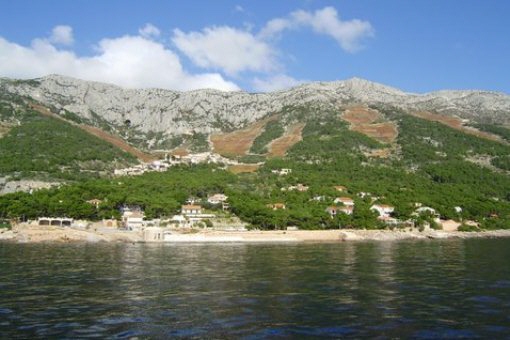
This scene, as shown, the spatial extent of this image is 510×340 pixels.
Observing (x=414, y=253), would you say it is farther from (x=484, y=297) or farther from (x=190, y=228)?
(x=190, y=228)

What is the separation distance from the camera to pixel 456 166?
564 ft

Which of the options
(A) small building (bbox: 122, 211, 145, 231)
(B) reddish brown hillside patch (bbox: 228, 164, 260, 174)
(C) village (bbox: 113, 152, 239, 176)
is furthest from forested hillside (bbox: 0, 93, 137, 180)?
(A) small building (bbox: 122, 211, 145, 231)

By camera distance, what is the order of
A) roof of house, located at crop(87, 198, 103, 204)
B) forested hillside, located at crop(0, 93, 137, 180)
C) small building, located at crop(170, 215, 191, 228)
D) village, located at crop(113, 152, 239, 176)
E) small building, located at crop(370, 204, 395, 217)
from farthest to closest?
village, located at crop(113, 152, 239, 176) → forested hillside, located at crop(0, 93, 137, 180) → small building, located at crop(370, 204, 395, 217) → roof of house, located at crop(87, 198, 103, 204) → small building, located at crop(170, 215, 191, 228)

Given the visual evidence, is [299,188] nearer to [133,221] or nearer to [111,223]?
[133,221]

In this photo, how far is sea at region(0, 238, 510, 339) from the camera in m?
24.0

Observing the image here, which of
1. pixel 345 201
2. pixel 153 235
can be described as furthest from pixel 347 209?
pixel 153 235

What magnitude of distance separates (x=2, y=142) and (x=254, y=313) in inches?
6177

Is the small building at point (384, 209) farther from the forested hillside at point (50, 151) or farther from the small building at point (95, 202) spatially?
the forested hillside at point (50, 151)

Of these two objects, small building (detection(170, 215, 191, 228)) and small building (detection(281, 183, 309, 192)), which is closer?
small building (detection(170, 215, 191, 228))

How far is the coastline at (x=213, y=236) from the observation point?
91.9 m

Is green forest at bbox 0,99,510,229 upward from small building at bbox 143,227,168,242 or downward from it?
upward

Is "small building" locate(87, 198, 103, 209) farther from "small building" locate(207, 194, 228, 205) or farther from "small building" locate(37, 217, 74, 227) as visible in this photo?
"small building" locate(207, 194, 228, 205)

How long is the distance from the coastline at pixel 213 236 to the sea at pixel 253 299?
36.9 m

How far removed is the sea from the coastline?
36.9 m
